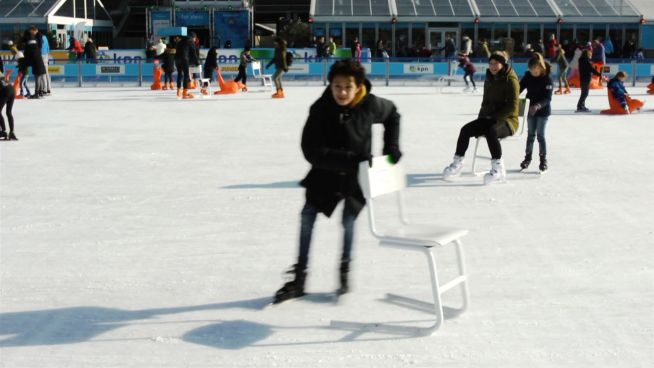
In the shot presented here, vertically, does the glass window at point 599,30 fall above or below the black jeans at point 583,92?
above

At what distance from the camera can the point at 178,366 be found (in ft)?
12.1

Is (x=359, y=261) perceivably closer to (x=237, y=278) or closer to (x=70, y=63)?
(x=237, y=278)

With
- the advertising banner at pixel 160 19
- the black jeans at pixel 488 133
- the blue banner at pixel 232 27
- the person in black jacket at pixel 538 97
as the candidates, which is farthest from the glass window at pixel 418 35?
the black jeans at pixel 488 133

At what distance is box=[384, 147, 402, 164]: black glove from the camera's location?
432cm

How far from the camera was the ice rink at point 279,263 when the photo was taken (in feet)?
12.9

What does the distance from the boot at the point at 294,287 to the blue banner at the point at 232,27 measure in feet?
119

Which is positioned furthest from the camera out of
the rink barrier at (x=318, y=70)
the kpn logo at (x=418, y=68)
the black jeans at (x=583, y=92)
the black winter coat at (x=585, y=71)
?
the kpn logo at (x=418, y=68)

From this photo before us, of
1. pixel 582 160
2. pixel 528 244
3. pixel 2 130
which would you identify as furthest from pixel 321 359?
pixel 2 130

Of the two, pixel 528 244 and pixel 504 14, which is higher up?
pixel 504 14

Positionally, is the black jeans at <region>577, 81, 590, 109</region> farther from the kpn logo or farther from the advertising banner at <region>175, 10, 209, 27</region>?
the advertising banner at <region>175, 10, 209, 27</region>

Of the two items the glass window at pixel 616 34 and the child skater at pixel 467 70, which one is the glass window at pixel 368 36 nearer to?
the glass window at pixel 616 34

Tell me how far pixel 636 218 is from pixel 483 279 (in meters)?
2.30

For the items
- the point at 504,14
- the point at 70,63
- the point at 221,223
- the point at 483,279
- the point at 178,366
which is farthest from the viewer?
the point at 504,14

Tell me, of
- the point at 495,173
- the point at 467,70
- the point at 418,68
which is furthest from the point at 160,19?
the point at 495,173
